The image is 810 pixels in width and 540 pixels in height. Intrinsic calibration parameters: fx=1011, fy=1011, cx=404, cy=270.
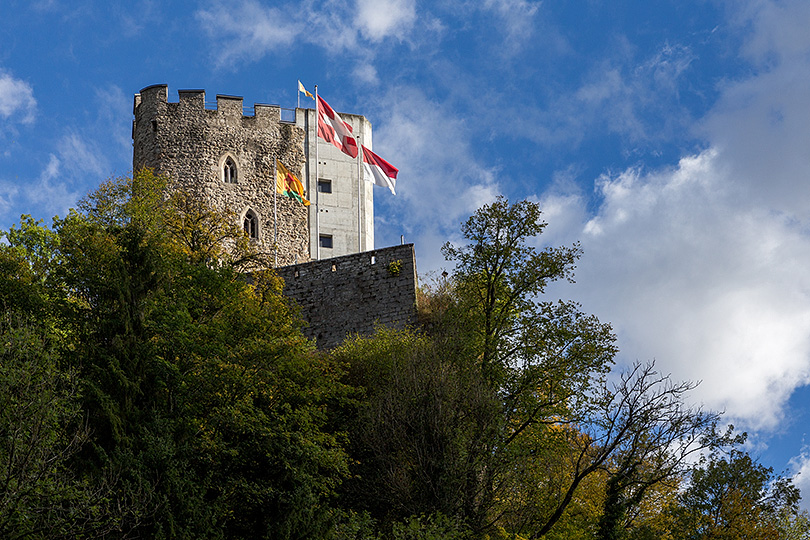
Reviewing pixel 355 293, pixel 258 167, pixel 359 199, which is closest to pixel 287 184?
pixel 258 167

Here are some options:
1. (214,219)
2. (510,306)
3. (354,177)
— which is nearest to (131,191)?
(214,219)

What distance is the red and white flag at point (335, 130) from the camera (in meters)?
43.2

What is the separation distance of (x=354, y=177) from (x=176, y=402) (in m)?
26.8

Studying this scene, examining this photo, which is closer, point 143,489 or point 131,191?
point 143,489

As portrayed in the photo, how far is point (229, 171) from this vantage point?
139ft

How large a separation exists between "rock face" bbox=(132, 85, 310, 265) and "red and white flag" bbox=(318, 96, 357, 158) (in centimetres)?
212

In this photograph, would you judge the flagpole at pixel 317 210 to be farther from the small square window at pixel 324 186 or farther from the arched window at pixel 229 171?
the arched window at pixel 229 171

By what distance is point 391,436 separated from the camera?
2459 cm

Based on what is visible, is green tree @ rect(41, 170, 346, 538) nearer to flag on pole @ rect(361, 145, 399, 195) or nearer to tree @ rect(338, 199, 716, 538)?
tree @ rect(338, 199, 716, 538)

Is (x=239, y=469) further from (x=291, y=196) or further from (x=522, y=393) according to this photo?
(x=291, y=196)

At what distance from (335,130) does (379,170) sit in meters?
2.58

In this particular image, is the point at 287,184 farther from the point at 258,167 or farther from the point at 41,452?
the point at 41,452

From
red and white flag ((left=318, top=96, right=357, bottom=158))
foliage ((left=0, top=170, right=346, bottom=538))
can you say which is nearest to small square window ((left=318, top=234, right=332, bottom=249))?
red and white flag ((left=318, top=96, right=357, bottom=158))

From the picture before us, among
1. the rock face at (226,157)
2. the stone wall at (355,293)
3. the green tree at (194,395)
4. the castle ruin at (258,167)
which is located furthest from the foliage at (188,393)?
the rock face at (226,157)
